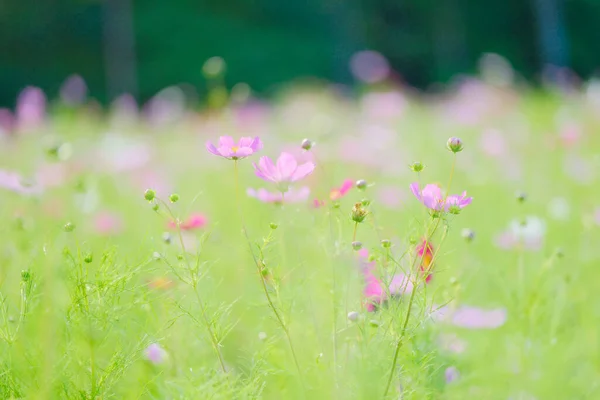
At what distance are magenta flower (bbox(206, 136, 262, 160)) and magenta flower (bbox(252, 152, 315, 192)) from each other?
25mm

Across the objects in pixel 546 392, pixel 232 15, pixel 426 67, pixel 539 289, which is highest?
pixel 232 15

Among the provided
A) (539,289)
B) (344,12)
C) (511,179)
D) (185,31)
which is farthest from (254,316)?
(185,31)

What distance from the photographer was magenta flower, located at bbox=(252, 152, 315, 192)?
0.74 meters

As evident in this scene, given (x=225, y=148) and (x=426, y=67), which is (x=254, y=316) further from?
(x=426, y=67)

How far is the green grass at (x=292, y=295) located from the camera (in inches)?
29.1

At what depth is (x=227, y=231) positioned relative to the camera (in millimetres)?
1890

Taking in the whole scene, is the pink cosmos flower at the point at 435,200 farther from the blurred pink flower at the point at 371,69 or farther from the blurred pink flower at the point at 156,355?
the blurred pink flower at the point at 371,69

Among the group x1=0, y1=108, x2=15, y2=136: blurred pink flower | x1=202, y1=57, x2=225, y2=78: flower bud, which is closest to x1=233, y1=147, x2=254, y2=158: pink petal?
x1=202, y1=57, x2=225, y2=78: flower bud

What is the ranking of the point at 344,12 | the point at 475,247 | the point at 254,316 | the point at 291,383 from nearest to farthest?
the point at 291,383
the point at 254,316
the point at 475,247
the point at 344,12

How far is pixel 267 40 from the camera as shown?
504 inches

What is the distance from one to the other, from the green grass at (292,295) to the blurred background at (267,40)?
27.2ft

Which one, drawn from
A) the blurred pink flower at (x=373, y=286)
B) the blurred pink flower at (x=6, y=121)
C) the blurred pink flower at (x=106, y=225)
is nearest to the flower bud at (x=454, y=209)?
the blurred pink flower at (x=373, y=286)

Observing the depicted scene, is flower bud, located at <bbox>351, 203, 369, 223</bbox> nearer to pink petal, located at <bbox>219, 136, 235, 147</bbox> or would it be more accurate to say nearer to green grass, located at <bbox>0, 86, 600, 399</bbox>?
green grass, located at <bbox>0, 86, 600, 399</bbox>

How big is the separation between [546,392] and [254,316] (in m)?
0.60
